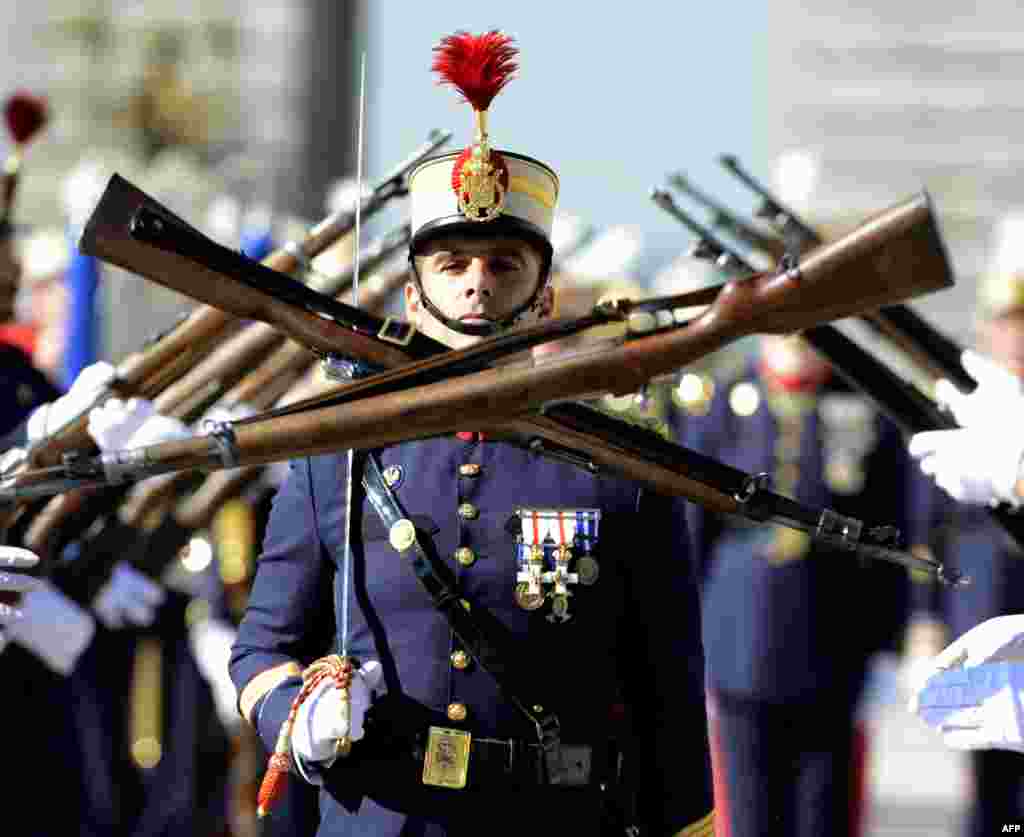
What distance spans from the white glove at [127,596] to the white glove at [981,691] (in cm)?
351

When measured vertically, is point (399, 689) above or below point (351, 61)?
below

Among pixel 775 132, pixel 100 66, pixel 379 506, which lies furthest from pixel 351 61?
pixel 379 506

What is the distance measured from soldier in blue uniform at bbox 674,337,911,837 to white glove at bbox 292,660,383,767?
4.41 m

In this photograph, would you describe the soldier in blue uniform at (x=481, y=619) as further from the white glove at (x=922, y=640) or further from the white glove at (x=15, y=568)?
the white glove at (x=922, y=640)

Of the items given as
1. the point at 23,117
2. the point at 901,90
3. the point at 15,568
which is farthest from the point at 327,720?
the point at 901,90

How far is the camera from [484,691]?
4.70 metres

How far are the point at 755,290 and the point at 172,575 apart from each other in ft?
16.9

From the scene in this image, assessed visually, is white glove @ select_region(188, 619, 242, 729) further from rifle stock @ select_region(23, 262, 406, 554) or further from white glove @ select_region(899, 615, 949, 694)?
white glove @ select_region(899, 615, 949, 694)

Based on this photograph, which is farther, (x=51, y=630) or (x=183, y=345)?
(x=51, y=630)

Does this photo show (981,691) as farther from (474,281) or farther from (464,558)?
(474,281)

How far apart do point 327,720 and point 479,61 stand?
1.13 metres

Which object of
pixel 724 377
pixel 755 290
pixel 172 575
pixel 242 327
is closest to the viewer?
pixel 755 290

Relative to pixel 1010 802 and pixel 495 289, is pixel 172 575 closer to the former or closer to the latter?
pixel 1010 802

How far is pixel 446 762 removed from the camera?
4.65 meters
